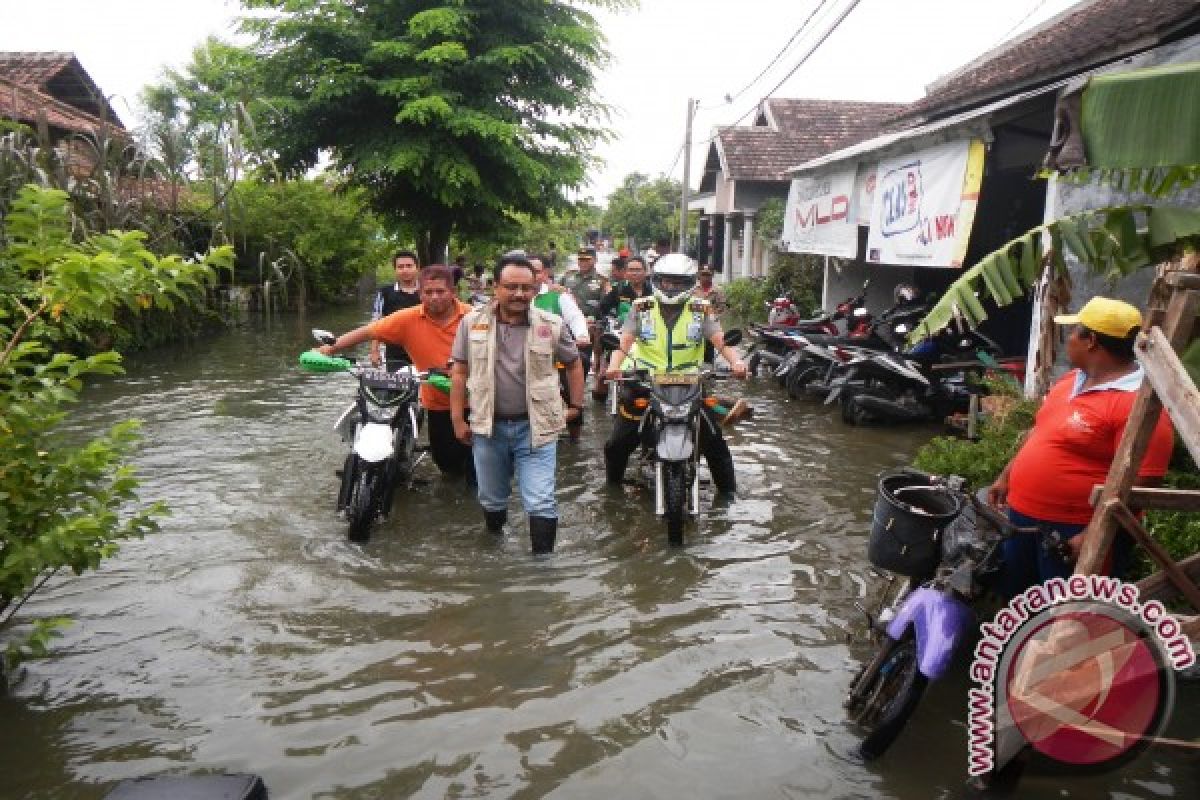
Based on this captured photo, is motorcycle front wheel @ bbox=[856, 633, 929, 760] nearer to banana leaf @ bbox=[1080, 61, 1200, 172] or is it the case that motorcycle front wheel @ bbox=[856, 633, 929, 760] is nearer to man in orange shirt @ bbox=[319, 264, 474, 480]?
banana leaf @ bbox=[1080, 61, 1200, 172]

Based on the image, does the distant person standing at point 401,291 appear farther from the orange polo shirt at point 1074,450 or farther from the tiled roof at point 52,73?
the tiled roof at point 52,73

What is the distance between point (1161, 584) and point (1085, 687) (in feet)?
1.91

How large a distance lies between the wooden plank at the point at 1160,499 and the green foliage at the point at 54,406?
11.8 feet

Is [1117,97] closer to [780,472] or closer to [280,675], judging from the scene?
[280,675]

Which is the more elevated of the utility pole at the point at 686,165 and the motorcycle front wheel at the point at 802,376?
the utility pole at the point at 686,165

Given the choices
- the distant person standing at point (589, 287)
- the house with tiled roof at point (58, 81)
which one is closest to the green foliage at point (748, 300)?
the distant person standing at point (589, 287)

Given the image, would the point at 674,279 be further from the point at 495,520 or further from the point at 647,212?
the point at 647,212

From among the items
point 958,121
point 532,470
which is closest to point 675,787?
point 532,470

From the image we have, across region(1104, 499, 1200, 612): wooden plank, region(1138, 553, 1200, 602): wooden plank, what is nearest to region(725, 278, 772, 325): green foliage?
region(1138, 553, 1200, 602): wooden plank

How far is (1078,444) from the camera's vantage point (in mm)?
3461

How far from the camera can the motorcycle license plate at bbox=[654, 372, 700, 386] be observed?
5.65 meters

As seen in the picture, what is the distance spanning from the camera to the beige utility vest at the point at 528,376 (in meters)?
5.08

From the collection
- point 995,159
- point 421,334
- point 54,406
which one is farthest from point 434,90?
point 54,406

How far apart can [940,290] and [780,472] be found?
8.14 metres
